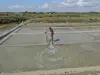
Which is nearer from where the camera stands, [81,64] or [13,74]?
[13,74]

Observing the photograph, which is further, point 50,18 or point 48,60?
point 50,18

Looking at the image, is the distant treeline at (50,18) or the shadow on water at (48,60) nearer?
the shadow on water at (48,60)

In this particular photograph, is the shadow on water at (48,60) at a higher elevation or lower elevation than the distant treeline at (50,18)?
higher

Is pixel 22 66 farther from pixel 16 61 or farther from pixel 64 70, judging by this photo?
pixel 64 70

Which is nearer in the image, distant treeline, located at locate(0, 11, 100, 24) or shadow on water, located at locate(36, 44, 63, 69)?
shadow on water, located at locate(36, 44, 63, 69)

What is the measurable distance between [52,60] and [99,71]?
280 centimetres

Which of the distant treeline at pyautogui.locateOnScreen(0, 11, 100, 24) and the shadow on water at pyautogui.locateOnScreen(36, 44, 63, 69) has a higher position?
the shadow on water at pyautogui.locateOnScreen(36, 44, 63, 69)

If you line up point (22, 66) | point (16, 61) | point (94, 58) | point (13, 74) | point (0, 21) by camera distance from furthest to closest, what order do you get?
point (0, 21) < point (94, 58) < point (16, 61) < point (22, 66) < point (13, 74)

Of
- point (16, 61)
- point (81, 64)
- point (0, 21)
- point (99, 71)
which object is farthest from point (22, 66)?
point (0, 21)

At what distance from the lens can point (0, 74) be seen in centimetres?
796

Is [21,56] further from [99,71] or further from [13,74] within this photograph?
[99,71]

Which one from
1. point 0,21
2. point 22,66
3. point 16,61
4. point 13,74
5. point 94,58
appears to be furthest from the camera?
point 0,21

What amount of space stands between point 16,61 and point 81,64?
3.15 metres

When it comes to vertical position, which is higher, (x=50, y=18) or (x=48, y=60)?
(x=48, y=60)
